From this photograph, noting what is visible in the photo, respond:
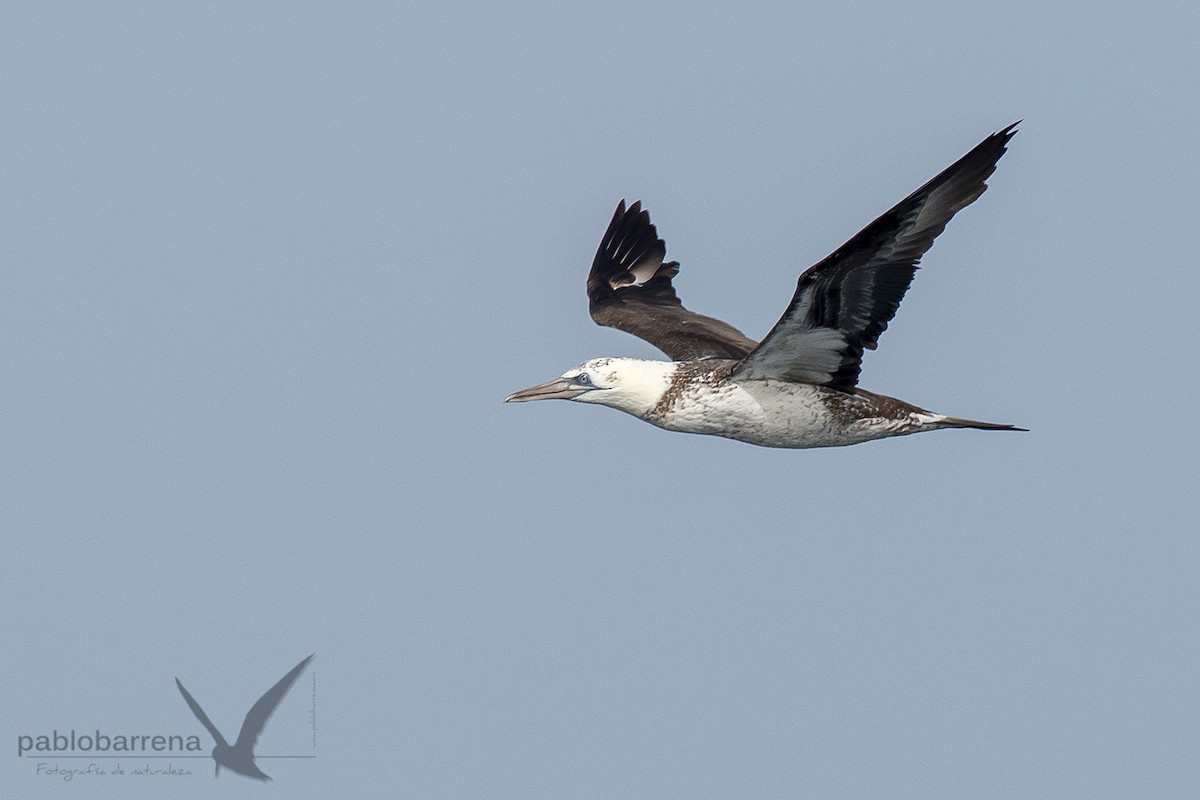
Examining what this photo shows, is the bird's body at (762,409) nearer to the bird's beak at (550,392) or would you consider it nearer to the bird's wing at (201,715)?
the bird's beak at (550,392)

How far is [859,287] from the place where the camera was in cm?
1485

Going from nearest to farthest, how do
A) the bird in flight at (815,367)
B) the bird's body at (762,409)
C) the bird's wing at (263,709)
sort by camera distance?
1. the bird in flight at (815,367)
2. the bird's body at (762,409)
3. the bird's wing at (263,709)

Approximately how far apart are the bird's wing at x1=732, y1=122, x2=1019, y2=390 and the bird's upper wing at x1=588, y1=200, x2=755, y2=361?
2.20 metres

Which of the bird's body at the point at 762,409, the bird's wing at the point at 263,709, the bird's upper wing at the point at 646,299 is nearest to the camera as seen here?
the bird's body at the point at 762,409

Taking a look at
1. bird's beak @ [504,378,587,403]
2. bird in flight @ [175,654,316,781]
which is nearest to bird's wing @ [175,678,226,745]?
bird in flight @ [175,654,316,781]

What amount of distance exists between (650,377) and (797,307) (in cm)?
200

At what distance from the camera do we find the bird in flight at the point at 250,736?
2102cm

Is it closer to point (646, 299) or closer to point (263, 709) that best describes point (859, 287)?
point (646, 299)

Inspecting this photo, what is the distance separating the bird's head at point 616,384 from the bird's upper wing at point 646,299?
5.40 ft

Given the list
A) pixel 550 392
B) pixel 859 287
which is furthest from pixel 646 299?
pixel 859 287

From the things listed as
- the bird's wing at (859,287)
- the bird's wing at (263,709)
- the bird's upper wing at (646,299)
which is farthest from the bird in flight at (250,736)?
the bird's wing at (859,287)

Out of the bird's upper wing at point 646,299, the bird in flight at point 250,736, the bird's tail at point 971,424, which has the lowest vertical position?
the bird in flight at point 250,736

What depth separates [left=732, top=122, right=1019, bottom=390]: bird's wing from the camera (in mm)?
13805

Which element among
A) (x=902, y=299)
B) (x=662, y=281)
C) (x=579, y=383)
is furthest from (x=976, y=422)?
(x=662, y=281)
